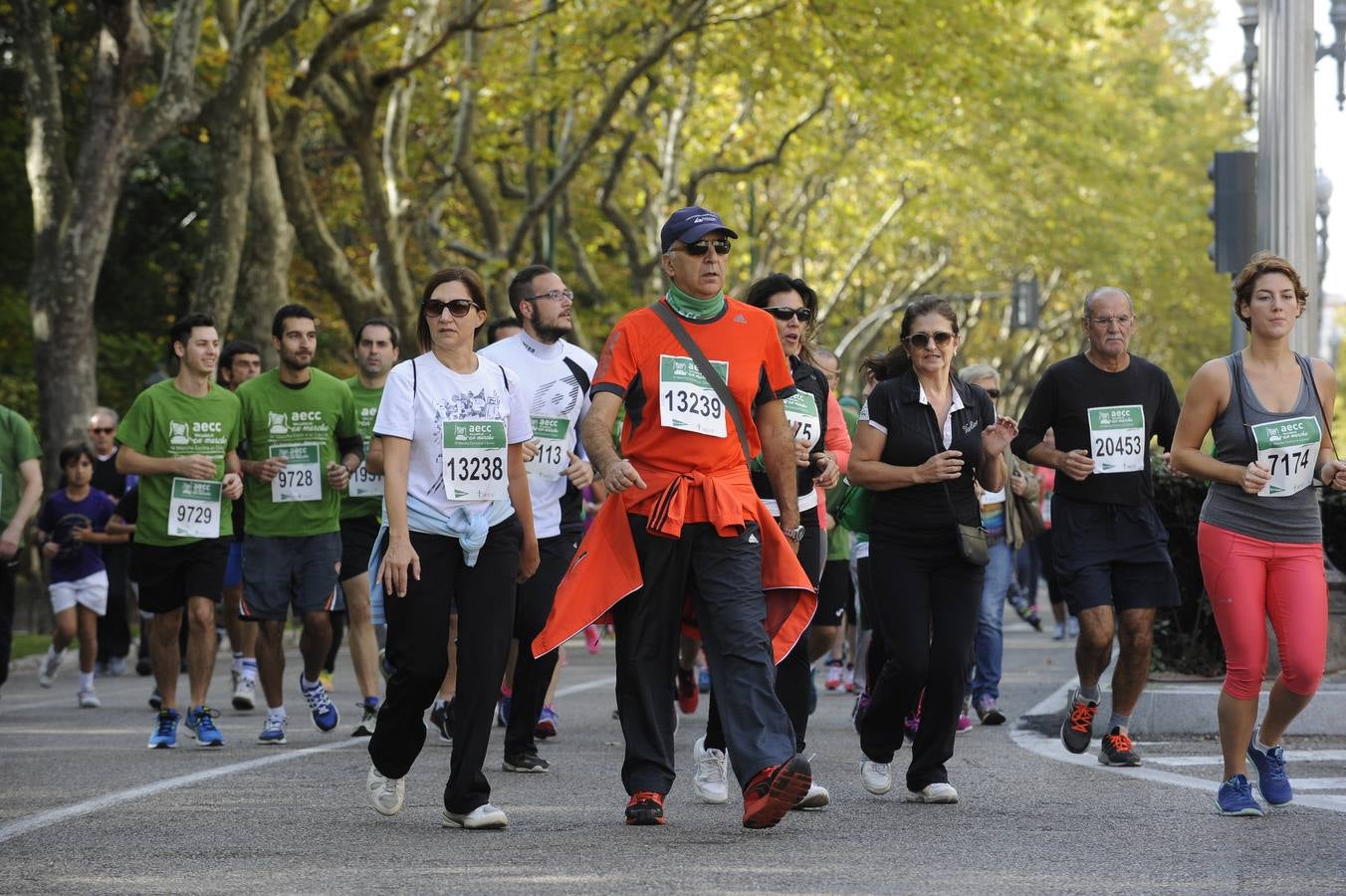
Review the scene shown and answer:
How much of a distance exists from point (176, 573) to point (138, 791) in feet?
7.21

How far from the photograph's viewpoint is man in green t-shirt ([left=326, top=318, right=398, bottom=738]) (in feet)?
36.1

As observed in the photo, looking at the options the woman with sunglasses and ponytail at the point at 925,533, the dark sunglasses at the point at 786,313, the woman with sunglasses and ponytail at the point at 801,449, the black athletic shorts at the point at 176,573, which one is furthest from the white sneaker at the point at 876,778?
the black athletic shorts at the point at 176,573

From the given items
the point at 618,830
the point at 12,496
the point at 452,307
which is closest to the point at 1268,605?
the point at 618,830

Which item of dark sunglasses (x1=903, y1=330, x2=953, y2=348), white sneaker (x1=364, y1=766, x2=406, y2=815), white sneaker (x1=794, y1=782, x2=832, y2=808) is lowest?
white sneaker (x1=794, y1=782, x2=832, y2=808)

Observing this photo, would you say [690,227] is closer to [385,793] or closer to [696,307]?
[696,307]

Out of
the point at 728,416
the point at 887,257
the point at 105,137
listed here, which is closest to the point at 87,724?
the point at 728,416

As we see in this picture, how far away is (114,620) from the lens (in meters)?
16.9

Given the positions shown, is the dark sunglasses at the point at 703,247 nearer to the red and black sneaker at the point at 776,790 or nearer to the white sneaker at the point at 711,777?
the red and black sneaker at the point at 776,790

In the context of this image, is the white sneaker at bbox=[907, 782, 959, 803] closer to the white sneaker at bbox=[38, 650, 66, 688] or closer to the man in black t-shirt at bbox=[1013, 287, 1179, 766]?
the man in black t-shirt at bbox=[1013, 287, 1179, 766]

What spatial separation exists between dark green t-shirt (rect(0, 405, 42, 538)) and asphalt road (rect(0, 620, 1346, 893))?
4.25 ft

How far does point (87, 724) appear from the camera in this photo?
12.0 meters

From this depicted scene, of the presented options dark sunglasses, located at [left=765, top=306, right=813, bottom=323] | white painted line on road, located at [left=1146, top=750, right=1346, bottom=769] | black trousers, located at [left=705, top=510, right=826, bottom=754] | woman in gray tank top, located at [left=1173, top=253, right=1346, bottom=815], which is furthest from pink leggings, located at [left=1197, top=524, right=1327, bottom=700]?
dark sunglasses, located at [left=765, top=306, right=813, bottom=323]

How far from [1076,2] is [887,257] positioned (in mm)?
17101

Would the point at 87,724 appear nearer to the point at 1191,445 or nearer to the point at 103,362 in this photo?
the point at 1191,445
